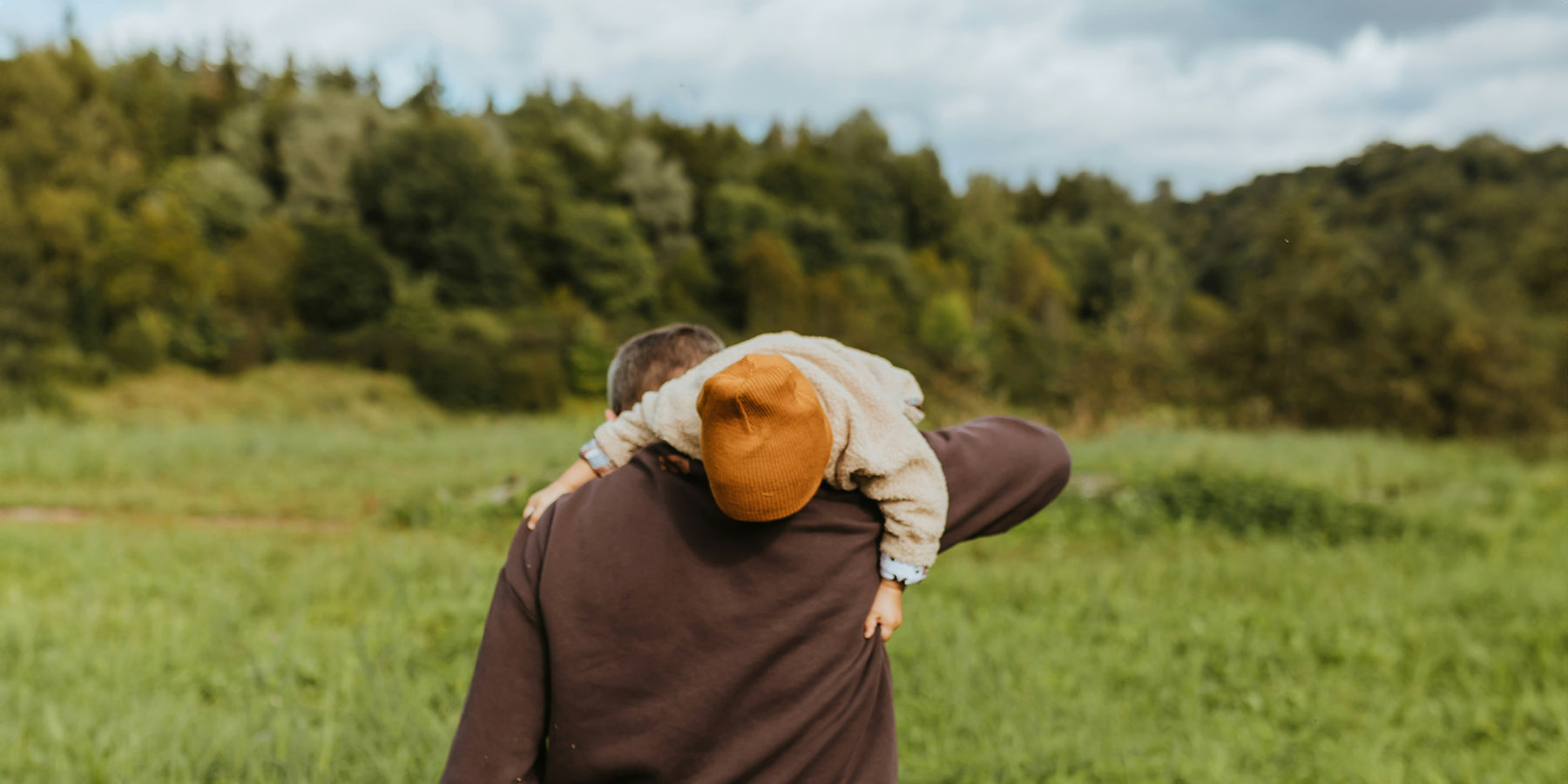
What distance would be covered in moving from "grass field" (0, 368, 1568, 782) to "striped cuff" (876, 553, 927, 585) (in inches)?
82.2

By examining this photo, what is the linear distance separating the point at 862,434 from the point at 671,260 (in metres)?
43.8

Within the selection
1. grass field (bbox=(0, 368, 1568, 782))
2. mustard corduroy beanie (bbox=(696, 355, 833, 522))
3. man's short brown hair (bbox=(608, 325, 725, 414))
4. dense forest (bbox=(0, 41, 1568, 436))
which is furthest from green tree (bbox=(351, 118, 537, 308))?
mustard corduroy beanie (bbox=(696, 355, 833, 522))

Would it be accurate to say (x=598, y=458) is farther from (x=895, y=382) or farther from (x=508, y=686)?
(x=895, y=382)

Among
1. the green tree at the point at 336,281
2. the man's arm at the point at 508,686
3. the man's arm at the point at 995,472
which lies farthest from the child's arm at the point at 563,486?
the green tree at the point at 336,281

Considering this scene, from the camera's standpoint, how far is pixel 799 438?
3.26 feet

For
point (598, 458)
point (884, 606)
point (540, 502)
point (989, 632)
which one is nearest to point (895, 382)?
point (884, 606)

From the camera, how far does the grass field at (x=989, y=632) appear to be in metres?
3.09

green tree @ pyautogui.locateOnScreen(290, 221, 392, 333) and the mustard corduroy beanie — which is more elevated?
the mustard corduroy beanie

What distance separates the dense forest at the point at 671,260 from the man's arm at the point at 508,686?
14229 millimetres

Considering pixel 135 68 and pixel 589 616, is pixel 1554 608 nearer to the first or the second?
pixel 589 616

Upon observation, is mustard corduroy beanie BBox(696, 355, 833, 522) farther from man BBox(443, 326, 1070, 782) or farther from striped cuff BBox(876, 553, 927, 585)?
striped cuff BBox(876, 553, 927, 585)

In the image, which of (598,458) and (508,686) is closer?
(508,686)

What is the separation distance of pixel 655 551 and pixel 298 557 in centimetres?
575

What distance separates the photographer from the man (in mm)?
1136
